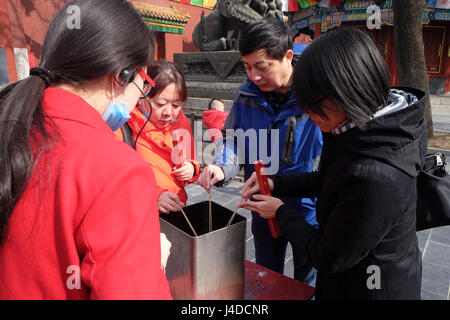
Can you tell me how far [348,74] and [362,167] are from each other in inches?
9.8

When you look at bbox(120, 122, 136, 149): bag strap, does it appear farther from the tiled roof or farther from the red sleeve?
the tiled roof

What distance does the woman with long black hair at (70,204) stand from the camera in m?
0.57

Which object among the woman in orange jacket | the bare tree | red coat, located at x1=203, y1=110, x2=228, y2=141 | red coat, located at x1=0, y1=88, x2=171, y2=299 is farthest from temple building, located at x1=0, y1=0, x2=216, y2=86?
red coat, located at x1=0, y1=88, x2=171, y2=299

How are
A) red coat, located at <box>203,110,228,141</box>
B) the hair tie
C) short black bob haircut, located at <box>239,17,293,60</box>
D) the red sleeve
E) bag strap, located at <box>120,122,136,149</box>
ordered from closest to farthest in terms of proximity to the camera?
the red sleeve
the hair tie
short black bob haircut, located at <box>239,17,293,60</box>
bag strap, located at <box>120,122,136,149</box>
red coat, located at <box>203,110,228,141</box>

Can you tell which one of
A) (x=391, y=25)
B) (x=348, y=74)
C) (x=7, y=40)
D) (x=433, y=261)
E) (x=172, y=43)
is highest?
(x=391, y=25)

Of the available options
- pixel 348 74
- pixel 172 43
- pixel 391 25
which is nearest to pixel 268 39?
pixel 348 74

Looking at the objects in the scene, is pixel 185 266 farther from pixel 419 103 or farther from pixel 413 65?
pixel 413 65

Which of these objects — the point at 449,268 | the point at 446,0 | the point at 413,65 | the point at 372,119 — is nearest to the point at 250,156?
the point at 372,119

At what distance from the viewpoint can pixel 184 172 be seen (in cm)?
173

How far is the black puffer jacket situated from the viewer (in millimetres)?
836

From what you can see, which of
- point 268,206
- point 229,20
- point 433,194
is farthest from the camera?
point 229,20

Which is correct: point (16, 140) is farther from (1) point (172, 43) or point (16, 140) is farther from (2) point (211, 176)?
(1) point (172, 43)

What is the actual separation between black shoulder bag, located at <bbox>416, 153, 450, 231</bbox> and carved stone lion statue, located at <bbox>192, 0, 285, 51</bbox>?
206 inches

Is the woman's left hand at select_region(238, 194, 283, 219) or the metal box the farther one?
the woman's left hand at select_region(238, 194, 283, 219)
